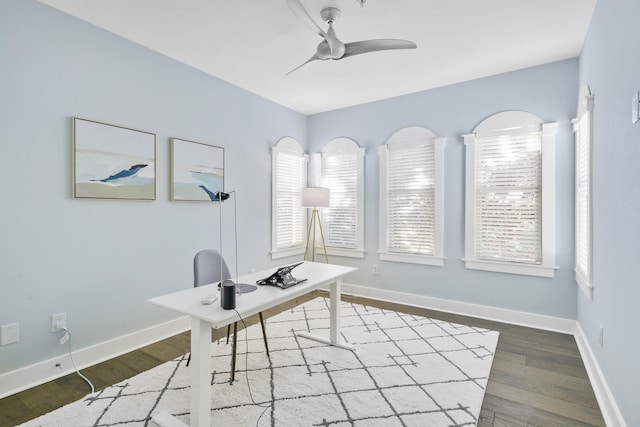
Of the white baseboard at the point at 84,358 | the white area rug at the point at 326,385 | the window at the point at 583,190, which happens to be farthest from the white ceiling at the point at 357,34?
the white area rug at the point at 326,385

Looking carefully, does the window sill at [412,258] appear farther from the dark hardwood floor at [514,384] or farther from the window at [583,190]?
the window at [583,190]

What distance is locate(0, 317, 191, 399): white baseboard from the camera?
2.21m

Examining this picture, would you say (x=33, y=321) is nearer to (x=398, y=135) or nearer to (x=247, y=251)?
(x=247, y=251)

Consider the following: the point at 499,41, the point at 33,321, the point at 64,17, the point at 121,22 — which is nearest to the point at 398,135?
the point at 499,41

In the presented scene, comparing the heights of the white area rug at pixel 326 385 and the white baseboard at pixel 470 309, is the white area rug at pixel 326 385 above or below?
below

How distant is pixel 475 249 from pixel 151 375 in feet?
11.2

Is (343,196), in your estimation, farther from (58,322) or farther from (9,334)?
(9,334)

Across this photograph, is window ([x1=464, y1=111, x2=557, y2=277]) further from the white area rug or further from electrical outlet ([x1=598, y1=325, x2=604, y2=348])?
electrical outlet ([x1=598, y1=325, x2=604, y2=348])

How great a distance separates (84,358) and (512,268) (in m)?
4.10

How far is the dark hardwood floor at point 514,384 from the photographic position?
6.49 ft

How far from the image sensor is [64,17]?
97.0 inches

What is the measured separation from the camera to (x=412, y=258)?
417cm

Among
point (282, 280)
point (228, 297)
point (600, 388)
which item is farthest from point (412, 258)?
point (228, 297)

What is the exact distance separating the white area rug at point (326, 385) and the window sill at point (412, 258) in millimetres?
933
